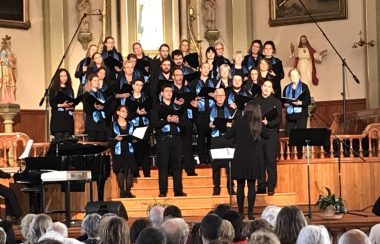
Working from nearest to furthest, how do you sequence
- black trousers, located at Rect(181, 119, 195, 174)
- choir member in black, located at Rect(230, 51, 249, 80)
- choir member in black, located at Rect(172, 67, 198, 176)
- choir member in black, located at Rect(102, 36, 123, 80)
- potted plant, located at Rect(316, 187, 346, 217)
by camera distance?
potted plant, located at Rect(316, 187, 346, 217) → choir member in black, located at Rect(172, 67, 198, 176) → black trousers, located at Rect(181, 119, 195, 174) → choir member in black, located at Rect(230, 51, 249, 80) → choir member in black, located at Rect(102, 36, 123, 80)

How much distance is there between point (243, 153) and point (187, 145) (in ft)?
7.02

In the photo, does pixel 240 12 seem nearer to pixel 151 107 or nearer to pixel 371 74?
pixel 371 74

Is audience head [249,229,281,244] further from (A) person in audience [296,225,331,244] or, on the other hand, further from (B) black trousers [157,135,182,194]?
(B) black trousers [157,135,182,194]

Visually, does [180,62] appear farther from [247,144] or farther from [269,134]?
[247,144]

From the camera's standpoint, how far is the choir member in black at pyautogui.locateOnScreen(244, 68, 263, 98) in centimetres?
1227

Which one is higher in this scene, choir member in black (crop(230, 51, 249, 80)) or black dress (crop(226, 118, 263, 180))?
choir member in black (crop(230, 51, 249, 80))

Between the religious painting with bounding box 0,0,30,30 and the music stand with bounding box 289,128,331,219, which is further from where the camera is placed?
the religious painting with bounding box 0,0,30,30

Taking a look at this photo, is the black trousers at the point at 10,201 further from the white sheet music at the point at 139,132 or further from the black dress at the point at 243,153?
the black dress at the point at 243,153

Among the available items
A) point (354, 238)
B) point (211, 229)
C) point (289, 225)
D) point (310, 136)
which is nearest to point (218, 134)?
point (310, 136)

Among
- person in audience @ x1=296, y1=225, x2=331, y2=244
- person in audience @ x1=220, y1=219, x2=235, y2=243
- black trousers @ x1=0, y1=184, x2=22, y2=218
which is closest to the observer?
person in audience @ x1=296, y1=225, x2=331, y2=244

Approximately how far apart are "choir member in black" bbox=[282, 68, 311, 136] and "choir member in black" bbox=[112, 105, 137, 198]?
7.66ft

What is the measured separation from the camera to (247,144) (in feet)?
35.0

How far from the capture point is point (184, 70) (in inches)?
519

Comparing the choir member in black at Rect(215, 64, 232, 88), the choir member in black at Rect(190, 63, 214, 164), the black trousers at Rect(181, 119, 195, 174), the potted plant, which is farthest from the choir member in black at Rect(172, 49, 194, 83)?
the potted plant
